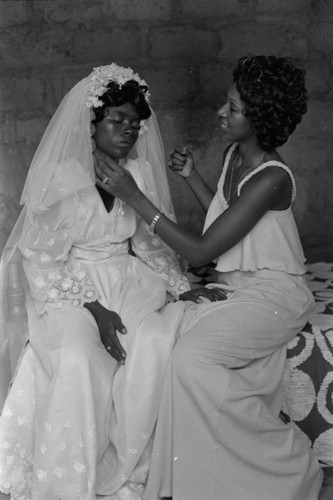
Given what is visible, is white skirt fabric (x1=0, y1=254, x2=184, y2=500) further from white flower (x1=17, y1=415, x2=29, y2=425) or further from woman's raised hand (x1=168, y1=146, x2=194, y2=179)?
woman's raised hand (x1=168, y1=146, x2=194, y2=179)

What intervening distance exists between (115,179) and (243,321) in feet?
2.54

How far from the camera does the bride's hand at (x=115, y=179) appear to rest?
335cm

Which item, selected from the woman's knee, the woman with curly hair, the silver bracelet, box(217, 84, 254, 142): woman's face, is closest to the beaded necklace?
the woman with curly hair

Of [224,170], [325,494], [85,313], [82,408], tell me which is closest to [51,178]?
[85,313]

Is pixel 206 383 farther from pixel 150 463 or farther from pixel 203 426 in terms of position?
pixel 150 463

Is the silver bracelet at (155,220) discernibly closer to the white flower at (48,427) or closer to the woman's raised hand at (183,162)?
the woman's raised hand at (183,162)

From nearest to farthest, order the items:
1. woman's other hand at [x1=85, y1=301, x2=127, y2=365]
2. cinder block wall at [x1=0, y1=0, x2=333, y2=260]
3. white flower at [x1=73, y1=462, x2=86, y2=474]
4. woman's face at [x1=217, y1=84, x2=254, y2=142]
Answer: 1. white flower at [x1=73, y1=462, x2=86, y2=474]
2. woman's other hand at [x1=85, y1=301, x2=127, y2=365]
3. woman's face at [x1=217, y1=84, x2=254, y2=142]
4. cinder block wall at [x1=0, y1=0, x2=333, y2=260]

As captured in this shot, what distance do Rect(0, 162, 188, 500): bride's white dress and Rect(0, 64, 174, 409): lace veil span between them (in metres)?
0.07

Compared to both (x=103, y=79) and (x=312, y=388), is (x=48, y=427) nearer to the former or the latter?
(x=312, y=388)

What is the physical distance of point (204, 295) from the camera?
3619 millimetres

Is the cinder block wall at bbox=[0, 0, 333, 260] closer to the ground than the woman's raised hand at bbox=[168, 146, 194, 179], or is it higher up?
higher up

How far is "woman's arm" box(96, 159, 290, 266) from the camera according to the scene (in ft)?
11.1

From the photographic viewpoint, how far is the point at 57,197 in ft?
11.0

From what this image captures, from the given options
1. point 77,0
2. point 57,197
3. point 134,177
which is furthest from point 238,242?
point 77,0
